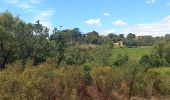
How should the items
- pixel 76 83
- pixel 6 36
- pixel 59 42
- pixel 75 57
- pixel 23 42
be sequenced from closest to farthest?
1. pixel 76 83
2. pixel 6 36
3. pixel 23 42
4. pixel 59 42
5. pixel 75 57

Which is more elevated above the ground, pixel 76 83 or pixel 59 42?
pixel 59 42

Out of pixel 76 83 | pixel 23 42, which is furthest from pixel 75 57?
pixel 76 83

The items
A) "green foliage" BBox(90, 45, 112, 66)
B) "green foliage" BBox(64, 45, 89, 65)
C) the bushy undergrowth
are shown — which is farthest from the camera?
"green foliage" BBox(90, 45, 112, 66)

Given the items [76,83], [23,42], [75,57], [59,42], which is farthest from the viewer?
[75,57]

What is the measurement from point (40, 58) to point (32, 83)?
29.5 meters

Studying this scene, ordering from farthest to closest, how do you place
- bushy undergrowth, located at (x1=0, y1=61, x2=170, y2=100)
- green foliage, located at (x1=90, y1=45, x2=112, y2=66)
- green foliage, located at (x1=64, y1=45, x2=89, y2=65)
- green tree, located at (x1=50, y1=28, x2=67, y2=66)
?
1. green foliage, located at (x1=90, y1=45, x2=112, y2=66)
2. green foliage, located at (x1=64, y1=45, x2=89, y2=65)
3. green tree, located at (x1=50, y1=28, x2=67, y2=66)
4. bushy undergrowth, located at (x1=0, y1=61, x2=170, y2=100)

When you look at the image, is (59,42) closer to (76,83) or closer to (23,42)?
(23,42)

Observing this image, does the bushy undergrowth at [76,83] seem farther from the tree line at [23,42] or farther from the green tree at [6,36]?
the green tree at [6,36]

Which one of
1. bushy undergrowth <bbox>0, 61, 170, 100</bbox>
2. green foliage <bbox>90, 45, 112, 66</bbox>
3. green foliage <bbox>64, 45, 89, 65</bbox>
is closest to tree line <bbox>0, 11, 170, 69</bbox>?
green foliage <bbox>64, 45, 89, 65</bbox>

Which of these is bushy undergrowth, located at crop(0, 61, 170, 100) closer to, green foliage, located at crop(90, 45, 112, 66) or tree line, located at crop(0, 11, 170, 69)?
tree line, located at crop(0, 11, 170, 69)

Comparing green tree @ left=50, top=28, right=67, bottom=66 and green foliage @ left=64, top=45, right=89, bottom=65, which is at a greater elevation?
green tree @ left=50, top=28, right=67, bottom=66

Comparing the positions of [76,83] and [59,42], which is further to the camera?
[59,42]

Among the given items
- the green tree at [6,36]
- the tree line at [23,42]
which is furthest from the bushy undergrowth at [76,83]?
the green tree at [6,36]

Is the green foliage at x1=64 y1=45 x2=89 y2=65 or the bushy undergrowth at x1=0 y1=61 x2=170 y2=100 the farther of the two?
the green foliage at x1=64 y1=45 x2=89 y2=65
